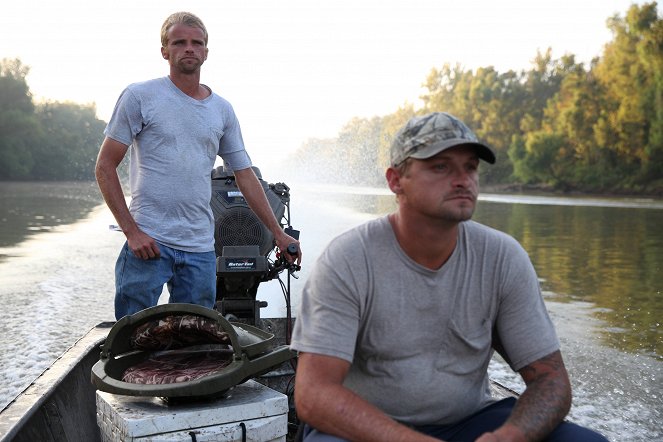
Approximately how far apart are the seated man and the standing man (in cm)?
175

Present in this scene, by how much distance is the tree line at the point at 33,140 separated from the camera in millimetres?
99062

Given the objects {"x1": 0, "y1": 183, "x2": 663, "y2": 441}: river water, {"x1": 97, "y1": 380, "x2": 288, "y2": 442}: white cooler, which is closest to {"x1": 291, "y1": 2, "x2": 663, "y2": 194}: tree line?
{"x1": 0, "y1": 183, "x2": 663, "y2": 441}: river water

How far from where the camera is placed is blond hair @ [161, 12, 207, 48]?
173 inches

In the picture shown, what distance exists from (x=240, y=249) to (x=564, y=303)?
6.59m

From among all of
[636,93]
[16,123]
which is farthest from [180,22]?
[16,123]

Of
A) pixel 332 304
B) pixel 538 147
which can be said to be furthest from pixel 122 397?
pixel 538 147

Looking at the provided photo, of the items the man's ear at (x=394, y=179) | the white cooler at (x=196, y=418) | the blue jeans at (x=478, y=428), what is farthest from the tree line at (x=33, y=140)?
the blue jeans at (x=478, y=428)

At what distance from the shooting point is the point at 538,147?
286ft

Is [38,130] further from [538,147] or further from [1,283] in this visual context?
[1,283]

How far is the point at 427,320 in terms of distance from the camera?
2.86 m

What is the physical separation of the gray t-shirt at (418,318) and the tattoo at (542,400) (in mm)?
39

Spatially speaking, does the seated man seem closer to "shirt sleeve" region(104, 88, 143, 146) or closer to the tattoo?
the tattoo

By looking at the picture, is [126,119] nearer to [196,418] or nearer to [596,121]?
[196,418]

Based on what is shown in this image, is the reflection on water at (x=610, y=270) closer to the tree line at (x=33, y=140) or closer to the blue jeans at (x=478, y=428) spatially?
the blue jeans at (x=478, y=428)
